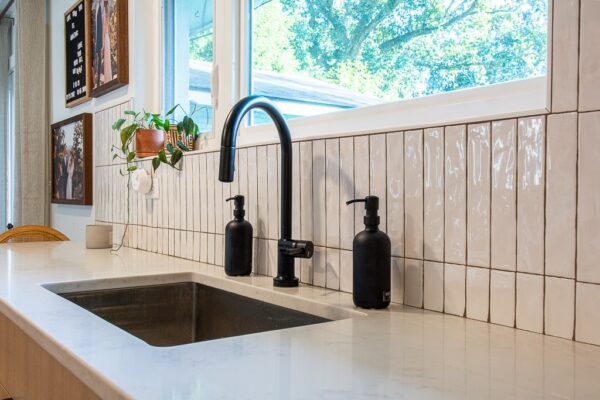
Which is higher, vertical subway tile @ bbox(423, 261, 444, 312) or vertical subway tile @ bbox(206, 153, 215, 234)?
vertical subway tile @ bbox(206, 153, 215, 234)

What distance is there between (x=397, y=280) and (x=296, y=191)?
1.23ft

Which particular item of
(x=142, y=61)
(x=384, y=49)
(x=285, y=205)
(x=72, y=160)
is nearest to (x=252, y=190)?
(x=285, y=205)

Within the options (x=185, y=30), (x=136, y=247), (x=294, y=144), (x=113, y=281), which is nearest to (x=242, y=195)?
(x=294, y=144)

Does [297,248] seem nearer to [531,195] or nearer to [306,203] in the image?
[306,203]

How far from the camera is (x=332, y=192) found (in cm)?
119

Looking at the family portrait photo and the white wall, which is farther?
the family portrait photo

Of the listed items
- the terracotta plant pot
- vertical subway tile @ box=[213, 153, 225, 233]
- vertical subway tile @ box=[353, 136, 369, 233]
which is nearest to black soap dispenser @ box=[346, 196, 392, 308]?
vertical subway tile @ box=[353, 136, 369, 233]

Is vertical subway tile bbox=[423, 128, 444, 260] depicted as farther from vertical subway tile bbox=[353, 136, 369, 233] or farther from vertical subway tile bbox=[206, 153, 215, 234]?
vertical subway tile bbox=[206, 153, 215, 234]

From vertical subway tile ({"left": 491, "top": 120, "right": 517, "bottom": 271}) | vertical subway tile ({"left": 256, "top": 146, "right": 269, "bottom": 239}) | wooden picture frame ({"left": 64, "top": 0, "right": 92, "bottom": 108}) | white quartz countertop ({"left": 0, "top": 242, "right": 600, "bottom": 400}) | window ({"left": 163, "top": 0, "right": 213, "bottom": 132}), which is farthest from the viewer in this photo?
wooden picture frame ({"left": 64, "top": 0, "right": 92, "bottom": 108})

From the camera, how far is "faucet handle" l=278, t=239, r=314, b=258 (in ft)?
3.71

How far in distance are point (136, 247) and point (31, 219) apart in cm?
178

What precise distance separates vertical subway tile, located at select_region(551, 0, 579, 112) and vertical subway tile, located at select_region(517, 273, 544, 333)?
26 cm

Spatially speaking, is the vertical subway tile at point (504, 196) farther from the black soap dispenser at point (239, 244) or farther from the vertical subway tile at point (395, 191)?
the black soap dispenser at point (239, 244)

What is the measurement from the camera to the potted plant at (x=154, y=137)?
1819 mm
